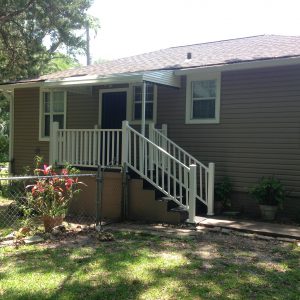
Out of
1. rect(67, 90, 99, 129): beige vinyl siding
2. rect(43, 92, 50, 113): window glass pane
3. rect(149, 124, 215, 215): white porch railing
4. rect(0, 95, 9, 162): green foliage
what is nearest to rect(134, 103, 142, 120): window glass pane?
rect(149, 124, 215, 215): white porch railing

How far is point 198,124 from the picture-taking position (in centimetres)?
1005

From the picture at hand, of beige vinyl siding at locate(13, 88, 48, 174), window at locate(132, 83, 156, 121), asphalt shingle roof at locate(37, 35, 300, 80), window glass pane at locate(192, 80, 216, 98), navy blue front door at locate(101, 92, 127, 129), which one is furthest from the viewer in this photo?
beige vinyl siding at locate(13, 88, 48, 174)

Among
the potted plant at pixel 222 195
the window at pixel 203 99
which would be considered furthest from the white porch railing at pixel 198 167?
the window at pixel 203 99

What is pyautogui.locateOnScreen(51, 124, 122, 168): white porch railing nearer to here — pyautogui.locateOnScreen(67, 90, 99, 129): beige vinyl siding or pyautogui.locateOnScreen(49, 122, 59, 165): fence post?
pyautogui.locateOnScreen(49, 122, 59, 165): fence post

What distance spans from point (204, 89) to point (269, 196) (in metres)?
3.11

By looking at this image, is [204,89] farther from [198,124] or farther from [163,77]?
[163,77]

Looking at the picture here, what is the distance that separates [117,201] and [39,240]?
240 cm

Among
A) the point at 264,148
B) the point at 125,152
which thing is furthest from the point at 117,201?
the point at 264,148

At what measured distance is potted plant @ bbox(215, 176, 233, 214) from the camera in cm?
924

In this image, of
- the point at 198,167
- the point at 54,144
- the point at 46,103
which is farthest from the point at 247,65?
the point at 46,103

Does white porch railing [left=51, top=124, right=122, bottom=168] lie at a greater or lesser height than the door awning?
lesser

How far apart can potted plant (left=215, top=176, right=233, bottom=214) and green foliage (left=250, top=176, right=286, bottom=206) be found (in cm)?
78

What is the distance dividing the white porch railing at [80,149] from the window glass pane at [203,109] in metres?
2.09

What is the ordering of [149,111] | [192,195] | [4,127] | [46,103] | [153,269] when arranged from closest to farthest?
[153,269] → [192,195] → [149,111] → [46,103] → [4,127]
